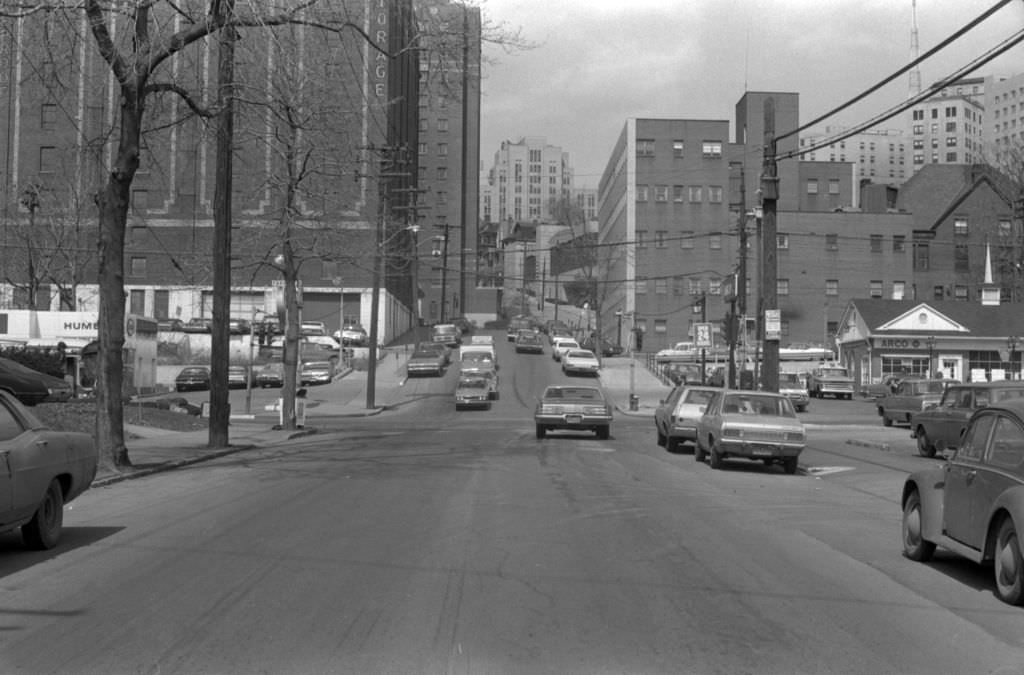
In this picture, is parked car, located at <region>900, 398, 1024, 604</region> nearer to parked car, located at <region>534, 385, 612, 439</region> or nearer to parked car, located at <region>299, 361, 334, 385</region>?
parked car, located at <region>534, 385, 612, 439</region>

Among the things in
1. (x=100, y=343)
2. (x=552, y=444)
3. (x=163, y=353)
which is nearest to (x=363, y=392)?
(x=163, y=353)

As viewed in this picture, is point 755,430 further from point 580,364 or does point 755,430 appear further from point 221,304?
point 580,364

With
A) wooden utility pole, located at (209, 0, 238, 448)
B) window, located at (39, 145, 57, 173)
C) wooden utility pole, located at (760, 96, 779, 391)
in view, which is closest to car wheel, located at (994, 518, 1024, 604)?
wooden utility pole, located at (760, 96, 779, 391)

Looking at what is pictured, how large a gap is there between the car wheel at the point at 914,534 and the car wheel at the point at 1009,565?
63.7 inches

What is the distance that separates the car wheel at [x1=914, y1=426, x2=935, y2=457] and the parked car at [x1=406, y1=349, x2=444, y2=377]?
45618 millimetres

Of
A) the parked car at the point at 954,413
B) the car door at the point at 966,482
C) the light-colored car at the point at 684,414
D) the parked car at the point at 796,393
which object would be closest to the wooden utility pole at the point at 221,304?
the light-colored car at the point at 684,414

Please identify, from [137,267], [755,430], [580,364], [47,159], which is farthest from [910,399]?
[137,267]

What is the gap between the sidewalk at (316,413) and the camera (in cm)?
2175

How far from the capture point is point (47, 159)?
217ft

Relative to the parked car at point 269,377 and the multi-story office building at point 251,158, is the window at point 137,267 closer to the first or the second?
Result: the multi-story office building at point 251,158

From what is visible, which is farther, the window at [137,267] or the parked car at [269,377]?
the window at [137,267]

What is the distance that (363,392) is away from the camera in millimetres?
63312

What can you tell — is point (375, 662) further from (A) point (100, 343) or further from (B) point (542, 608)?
(A) point (100, 343)

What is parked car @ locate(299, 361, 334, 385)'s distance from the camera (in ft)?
214
